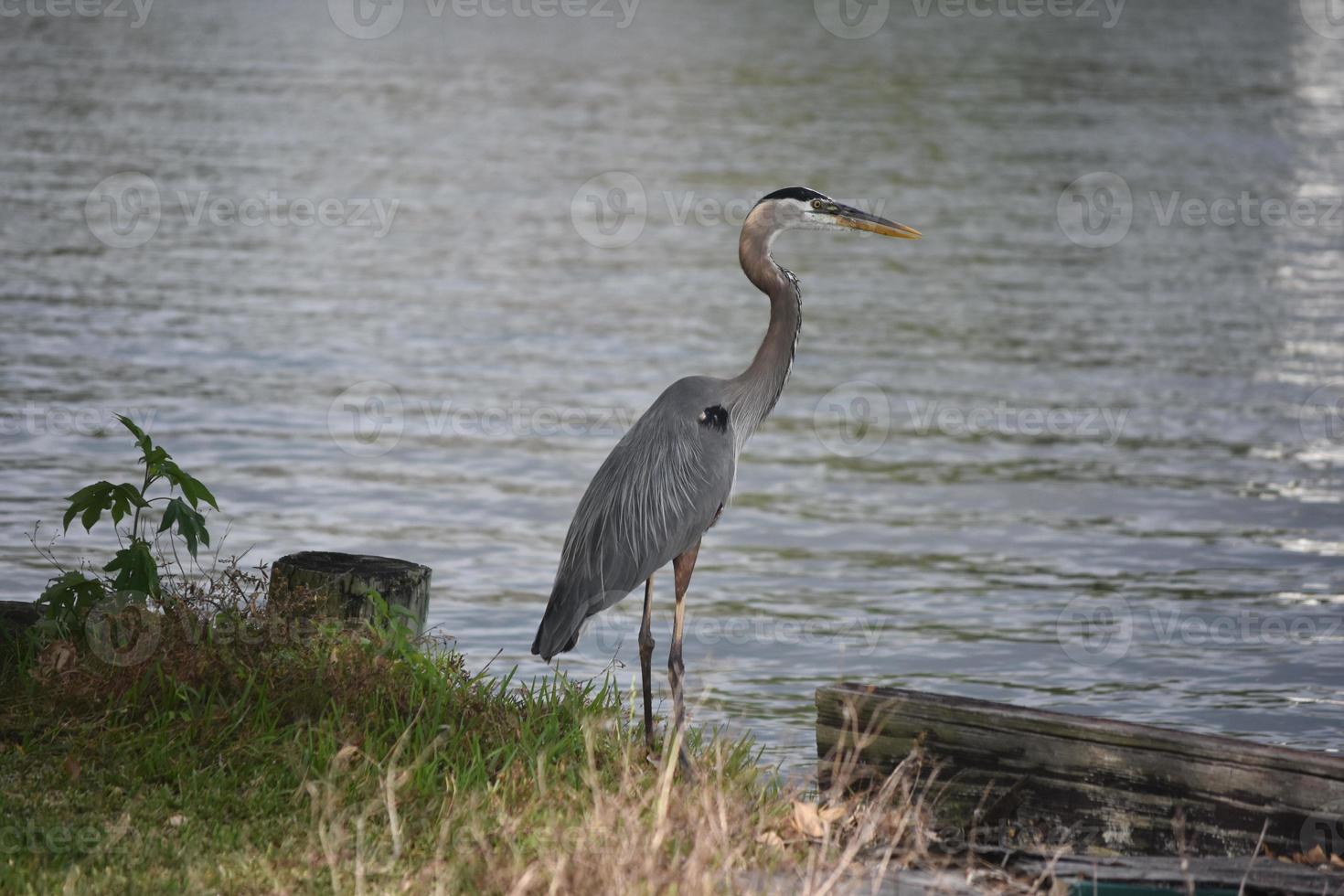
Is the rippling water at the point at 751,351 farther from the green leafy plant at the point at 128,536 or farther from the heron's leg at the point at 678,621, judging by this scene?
the green leafy plant at the point at 128,536

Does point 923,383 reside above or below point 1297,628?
above

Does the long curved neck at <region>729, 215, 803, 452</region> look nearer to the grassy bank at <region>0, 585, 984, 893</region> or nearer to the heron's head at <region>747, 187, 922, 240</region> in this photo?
the heron's head at <region>747, 187, 922, 240</region>

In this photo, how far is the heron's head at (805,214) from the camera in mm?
7391

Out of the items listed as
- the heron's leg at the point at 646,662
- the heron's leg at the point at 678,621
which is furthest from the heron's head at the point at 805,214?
the heron's leg at the point at 646,662

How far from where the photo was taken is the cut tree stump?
7500mm

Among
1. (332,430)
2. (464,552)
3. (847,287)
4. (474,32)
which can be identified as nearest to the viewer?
(464,552)

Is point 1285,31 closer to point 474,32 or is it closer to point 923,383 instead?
point 474,32

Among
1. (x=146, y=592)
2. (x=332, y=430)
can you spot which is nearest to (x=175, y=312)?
(x=332, y=430)

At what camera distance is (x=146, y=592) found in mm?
6992

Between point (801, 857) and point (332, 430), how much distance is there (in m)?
9.25

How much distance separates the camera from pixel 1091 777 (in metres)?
6.45

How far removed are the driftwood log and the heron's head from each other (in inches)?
79.9

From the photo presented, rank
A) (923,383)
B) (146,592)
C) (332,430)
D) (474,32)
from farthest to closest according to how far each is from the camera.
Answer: (474,32)
(923,383)
(332,430)
(146,592)

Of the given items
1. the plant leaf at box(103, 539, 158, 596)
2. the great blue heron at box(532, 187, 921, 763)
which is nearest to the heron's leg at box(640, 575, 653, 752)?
the great blue heron at box(532, 187, 921, 763)
